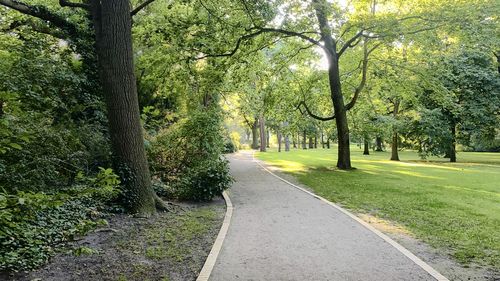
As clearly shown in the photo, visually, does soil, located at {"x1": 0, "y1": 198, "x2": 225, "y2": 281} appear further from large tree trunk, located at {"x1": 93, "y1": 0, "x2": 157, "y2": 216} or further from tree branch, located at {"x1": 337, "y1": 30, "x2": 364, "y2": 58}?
tree branch, located at {"x1": 337, "y1": 30, "x2": 364, "y2": 58}

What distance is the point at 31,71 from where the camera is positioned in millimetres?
8836

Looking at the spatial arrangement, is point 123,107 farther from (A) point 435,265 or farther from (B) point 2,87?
(A) point 435,265

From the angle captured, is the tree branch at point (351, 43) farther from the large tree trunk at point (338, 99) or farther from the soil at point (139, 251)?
the soil at point (139, 251)

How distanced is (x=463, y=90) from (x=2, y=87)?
95.9 feet

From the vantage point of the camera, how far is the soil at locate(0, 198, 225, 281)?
4.99 m

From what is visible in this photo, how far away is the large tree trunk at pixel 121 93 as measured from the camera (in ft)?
28.3

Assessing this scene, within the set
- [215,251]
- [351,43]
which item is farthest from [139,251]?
[351,43]

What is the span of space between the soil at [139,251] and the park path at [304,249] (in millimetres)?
516

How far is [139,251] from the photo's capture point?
6117mm

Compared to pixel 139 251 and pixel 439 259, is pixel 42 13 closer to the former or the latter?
pixel 139 251

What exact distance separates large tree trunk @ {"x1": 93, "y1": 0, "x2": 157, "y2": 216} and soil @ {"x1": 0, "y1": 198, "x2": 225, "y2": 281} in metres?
0.81

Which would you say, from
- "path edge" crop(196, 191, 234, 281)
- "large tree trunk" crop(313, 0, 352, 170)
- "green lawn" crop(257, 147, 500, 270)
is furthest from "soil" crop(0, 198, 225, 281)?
"large tree trunk" crop(313, 0, 352, 170)

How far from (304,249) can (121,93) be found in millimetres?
5580

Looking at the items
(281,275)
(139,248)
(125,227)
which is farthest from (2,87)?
(281,275)
